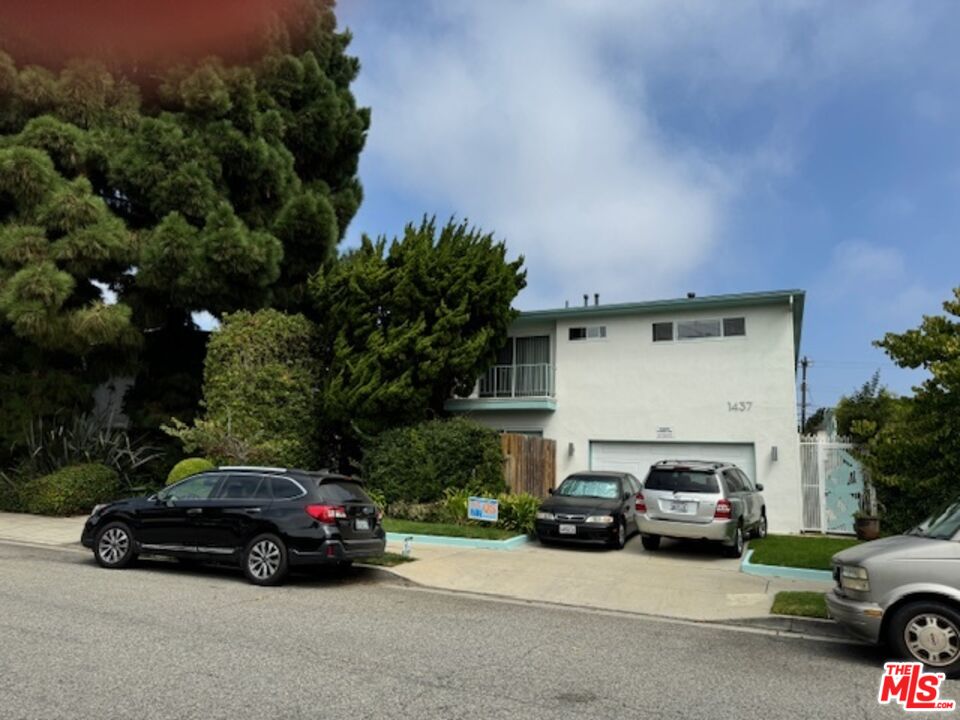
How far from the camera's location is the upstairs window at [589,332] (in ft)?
64.7

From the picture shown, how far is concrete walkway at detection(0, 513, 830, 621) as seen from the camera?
907cm

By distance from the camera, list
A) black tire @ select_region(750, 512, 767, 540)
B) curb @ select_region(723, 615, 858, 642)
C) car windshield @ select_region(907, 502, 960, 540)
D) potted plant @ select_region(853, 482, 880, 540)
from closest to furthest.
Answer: car windshield @ select_region(907, 502, 960, 540) → curb @ select_region(723, 615, 858, 642) → potted plant @ select_region(853, 482, 880, 540) → black tire @ select_region(750, 512, 767, 540)

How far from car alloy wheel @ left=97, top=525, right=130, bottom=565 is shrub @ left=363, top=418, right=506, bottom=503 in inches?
276

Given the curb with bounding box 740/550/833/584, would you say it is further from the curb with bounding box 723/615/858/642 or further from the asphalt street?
the asphalt street

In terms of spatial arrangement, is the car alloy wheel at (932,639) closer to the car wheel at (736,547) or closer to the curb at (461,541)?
the car wheel at (736,547)

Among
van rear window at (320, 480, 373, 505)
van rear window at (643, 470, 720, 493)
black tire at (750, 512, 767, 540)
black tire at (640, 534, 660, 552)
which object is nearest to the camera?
van rear window at (320, 480, 373, 505)

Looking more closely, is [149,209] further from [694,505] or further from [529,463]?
[694,505]

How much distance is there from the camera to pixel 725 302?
17.8 meters

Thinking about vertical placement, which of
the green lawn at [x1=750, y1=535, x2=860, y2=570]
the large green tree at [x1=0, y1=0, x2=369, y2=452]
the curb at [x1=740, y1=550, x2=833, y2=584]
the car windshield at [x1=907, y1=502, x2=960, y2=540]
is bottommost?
the curb at [x1=740, y1=550, x2=833, y2=584]

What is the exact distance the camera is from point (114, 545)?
34.1 ft

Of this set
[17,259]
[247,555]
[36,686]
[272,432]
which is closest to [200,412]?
[272,432]

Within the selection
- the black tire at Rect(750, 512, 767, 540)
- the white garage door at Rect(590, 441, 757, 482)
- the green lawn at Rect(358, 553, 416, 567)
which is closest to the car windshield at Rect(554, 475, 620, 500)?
the black tire at Rect(750, 512, 767, 540)

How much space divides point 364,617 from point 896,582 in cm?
513

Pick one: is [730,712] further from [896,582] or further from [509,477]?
[509,477]
